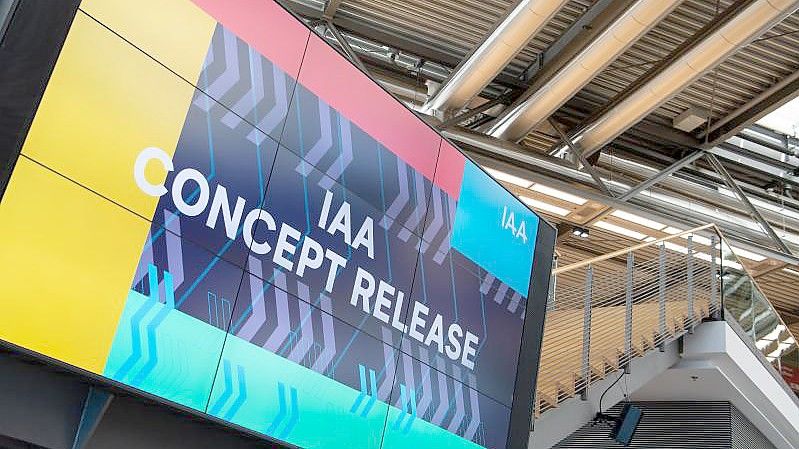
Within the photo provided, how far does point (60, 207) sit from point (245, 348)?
1474 millimetres

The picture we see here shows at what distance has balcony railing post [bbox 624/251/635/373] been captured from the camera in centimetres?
1003

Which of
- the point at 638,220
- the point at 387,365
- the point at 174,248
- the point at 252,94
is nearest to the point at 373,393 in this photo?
the point at 387,365

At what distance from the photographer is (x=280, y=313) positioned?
554cm

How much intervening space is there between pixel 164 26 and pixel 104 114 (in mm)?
714

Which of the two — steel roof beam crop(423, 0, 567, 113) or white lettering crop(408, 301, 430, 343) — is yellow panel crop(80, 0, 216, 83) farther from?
steel roof beam crop(423, 0, 567, 113)

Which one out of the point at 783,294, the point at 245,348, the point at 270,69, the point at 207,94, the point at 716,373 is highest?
the point at 783,294

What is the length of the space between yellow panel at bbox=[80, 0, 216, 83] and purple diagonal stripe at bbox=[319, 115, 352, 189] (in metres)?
1.22

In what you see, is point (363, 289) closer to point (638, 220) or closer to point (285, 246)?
point (285, 246)

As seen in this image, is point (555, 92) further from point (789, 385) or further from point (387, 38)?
point (789, 385)

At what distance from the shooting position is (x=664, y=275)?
11.5 m

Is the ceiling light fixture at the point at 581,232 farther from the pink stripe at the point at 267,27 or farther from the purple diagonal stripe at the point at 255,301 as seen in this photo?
the purple diagonal stripe at the point at 255,301

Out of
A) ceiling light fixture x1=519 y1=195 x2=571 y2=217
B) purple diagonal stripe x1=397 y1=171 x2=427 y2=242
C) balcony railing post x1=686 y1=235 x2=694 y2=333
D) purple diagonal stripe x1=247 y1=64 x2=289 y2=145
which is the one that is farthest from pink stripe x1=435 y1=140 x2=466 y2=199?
ceiling light fixture x1=519 y1=195 x2=571 y2=217

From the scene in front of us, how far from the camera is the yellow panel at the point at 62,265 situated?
405 centimetres

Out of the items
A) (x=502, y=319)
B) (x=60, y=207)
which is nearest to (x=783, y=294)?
(x=502, y=319)
